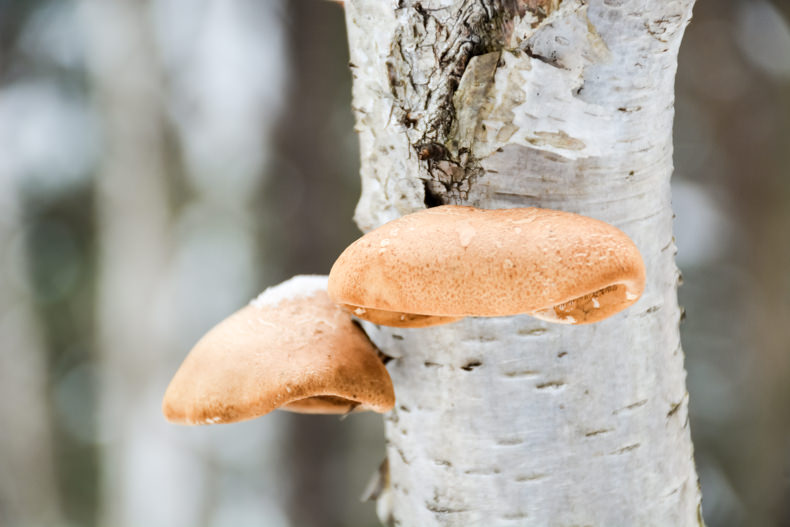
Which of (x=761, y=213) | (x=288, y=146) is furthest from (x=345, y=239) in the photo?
(x=761, y=213)

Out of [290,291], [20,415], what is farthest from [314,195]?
[20,415]

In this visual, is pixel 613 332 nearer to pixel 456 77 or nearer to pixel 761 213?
pixel 456 77

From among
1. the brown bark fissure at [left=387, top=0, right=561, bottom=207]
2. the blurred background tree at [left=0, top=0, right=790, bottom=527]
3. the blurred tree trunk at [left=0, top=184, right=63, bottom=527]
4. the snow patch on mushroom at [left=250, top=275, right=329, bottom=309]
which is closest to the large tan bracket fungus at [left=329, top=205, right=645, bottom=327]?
the brown bark fissure at [left=387, top=0, right=561, bottom=207]

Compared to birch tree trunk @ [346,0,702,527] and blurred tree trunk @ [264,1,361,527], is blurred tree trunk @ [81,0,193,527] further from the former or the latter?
birch tree trunk @ [346,0,702,527]

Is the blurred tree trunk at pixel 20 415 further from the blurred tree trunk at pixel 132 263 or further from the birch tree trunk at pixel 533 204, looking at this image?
the birch tree trunk at pixel 533 204

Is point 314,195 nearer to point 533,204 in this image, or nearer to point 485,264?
point 533,204

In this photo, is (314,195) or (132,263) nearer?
(314,195)
